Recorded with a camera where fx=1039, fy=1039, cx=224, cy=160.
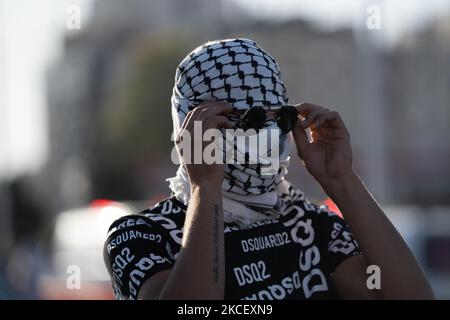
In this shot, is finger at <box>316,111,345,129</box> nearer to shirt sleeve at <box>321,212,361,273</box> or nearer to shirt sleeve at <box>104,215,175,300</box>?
shirt sleeve at <box>321,212,361,273</box>

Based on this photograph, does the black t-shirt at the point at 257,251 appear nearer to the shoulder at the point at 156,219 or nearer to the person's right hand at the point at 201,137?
the shoulder at the point at 156,219

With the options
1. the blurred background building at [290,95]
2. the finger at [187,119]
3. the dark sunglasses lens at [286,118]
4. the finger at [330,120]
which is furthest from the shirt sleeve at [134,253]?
the blurred background building at [290,95]

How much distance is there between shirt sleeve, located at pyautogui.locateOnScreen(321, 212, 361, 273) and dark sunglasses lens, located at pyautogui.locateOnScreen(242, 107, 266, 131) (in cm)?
44

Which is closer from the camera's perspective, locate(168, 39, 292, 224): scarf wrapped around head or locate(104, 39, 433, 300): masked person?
locate(104, 39, 433, 300): masked person

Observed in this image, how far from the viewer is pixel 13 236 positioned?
28.7 m

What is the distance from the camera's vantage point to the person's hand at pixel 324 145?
300cm

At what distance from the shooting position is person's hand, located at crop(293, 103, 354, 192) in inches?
118

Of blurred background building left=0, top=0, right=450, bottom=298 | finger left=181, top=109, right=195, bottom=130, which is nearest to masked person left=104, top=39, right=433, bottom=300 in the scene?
finger left=181, top=109, right=195, bottom=130

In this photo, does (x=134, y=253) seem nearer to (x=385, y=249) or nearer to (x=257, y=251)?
(x=257, y=251)

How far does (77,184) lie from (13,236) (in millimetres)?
13236

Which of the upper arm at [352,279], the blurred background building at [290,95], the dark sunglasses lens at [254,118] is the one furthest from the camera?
the blurred background building at [290,95]

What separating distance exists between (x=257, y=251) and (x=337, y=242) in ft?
0.84

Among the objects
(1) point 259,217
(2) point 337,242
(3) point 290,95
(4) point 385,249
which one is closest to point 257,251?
(1) point 259,217

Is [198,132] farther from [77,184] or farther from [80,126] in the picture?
[80,126]
